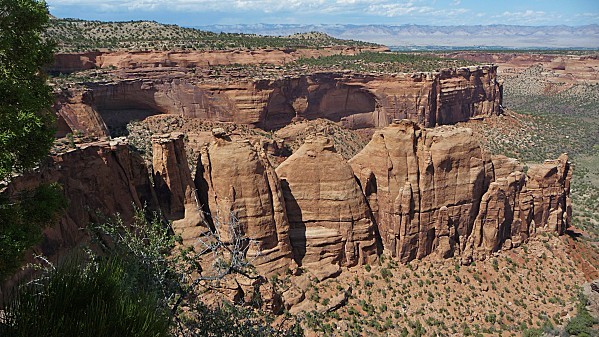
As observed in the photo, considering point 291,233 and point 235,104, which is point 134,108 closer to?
point 235,104

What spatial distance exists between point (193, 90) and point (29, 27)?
46.0m

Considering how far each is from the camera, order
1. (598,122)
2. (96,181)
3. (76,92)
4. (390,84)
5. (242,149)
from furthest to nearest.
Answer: (598,122) < (390,84) < (76,92) < (242,149) < (96,181)

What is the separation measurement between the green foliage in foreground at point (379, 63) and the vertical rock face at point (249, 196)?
1845 inches

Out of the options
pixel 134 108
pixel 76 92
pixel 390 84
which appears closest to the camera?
pixel 76 92

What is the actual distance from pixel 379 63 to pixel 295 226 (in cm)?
5570

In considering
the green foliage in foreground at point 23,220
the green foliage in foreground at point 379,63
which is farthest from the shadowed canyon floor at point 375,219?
the green foliage in foreground at point 379,63

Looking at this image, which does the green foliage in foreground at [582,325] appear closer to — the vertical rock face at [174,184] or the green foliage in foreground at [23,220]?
the vertical rock face at [174,184]

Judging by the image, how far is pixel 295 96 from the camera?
202 ft

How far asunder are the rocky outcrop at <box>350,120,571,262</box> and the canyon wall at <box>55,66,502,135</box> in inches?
1194

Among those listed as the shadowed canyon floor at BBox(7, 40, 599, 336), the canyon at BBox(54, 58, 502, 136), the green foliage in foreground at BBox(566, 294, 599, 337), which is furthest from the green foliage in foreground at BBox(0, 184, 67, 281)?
the canyon at BBox(54, 58, 502, 136)

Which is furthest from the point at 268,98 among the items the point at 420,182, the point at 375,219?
the point at 420,182

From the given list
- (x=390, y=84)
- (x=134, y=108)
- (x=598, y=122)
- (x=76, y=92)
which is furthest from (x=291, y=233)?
(x=598, y=122)

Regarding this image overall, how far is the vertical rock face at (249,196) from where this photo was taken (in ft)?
80.0

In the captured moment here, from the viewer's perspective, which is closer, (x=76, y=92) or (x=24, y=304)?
(x=24, y=304)
